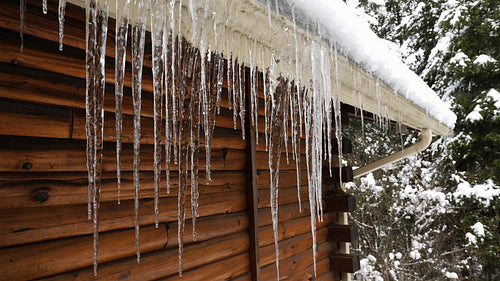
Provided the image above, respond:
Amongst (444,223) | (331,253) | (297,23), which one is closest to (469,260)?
(444,223)

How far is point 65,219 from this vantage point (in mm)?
1236

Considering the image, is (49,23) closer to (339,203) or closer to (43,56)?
(43,56)

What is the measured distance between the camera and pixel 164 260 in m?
1.61

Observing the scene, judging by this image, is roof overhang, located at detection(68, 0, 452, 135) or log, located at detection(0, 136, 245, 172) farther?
log, located at detection(0, 136, 245, 172)

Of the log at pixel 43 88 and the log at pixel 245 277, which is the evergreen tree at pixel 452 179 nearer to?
the log at pixel 245 277

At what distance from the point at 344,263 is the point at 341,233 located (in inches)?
11.5

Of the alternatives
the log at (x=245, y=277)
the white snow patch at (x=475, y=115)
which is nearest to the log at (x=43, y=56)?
the log at (x=245, y=277)

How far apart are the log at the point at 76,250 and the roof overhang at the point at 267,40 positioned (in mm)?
876

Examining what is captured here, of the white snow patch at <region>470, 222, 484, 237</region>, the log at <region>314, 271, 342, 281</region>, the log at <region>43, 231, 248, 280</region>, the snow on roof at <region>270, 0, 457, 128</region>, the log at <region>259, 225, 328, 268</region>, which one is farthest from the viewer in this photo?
the white snow patch at <region>470, 222, 484, 237</region>

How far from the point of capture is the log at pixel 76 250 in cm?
108

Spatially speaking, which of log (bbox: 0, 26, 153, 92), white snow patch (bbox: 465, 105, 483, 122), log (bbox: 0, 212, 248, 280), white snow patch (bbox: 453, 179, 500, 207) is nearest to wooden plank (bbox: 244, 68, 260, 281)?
log (bbox: 0, 212, 248, 280)

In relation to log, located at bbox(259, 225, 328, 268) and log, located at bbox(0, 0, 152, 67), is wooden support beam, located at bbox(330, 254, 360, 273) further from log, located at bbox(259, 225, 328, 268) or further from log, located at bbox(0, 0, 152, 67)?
log, located at bbox(0, 0, 152, 67)

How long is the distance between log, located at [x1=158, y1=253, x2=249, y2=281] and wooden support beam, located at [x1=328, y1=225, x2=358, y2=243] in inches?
57.7

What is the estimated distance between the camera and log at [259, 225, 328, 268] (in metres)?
2.33
